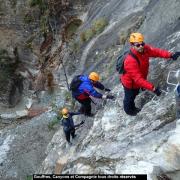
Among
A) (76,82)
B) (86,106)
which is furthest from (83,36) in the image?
(76,82)

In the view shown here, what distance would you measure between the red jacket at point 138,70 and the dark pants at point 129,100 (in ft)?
0.59

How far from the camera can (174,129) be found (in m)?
10.1

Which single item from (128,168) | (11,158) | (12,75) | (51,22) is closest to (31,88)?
(12,75)

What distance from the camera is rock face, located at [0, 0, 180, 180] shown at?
10352mm

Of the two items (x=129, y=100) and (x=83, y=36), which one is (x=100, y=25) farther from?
(x=129, y=100)

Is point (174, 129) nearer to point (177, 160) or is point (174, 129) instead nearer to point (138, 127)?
point (177, 160)

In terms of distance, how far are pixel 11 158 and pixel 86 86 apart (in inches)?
363

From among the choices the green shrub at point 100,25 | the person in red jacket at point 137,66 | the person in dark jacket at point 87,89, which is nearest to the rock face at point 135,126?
the person in dark jacket at point 87,89

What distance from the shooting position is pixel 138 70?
11.3 meters

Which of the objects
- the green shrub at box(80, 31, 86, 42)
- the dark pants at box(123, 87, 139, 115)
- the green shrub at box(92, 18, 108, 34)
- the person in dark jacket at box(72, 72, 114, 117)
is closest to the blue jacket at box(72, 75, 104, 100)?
the person in dark jacket at box(72, 72, 114, 117)

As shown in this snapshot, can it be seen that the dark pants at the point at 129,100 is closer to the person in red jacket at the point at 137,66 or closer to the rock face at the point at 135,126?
the person in red jacket at the point at 137,66

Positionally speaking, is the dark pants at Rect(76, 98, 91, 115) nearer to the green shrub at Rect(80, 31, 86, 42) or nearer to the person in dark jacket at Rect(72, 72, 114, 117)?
the person in dark jacket at Rect(72, 72, 114, 117)

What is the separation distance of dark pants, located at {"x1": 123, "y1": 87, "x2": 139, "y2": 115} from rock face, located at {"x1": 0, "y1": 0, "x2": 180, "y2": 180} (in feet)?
0.97

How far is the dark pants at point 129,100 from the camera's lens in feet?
39.9
